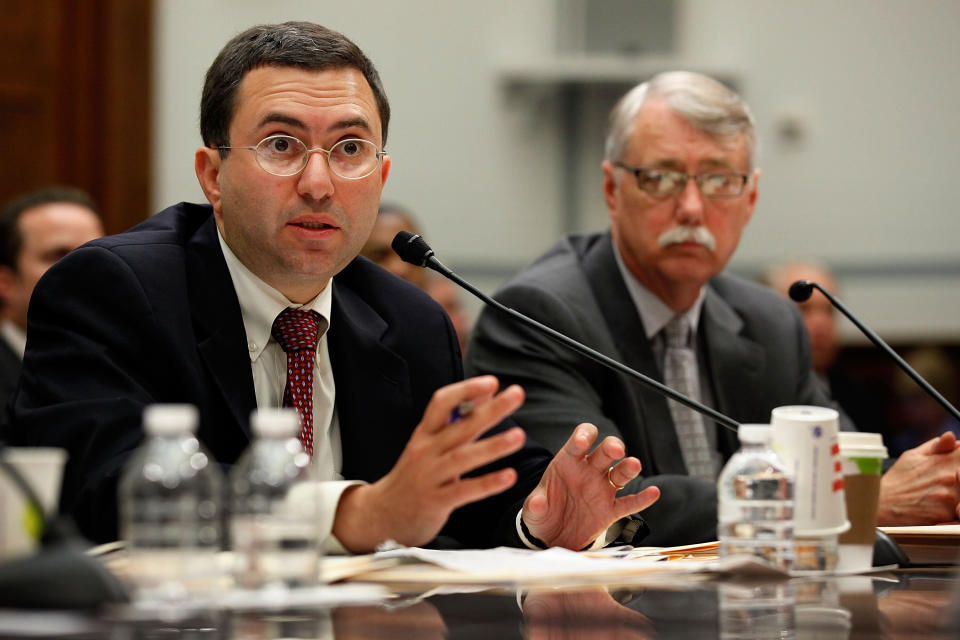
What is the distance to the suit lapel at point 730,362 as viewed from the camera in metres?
2.84

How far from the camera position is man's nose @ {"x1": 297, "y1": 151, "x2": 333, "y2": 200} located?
6.72 feet

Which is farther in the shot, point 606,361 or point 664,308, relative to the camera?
point 664,308

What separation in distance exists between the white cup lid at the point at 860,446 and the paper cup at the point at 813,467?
3.2 inches

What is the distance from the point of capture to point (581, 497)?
183 centimetres

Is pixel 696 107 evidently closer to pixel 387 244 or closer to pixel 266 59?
pixel 266 59

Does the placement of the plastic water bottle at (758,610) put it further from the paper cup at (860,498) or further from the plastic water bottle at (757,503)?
the paper cup at (860,498)

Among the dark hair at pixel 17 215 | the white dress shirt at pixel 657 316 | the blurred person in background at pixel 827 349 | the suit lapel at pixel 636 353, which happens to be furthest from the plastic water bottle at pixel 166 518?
the blurred person in background at pixel 827 349

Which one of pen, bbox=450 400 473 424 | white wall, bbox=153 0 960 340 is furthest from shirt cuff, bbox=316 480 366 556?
white wall, bbox=153 0 960 340

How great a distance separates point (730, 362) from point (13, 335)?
6.94ft

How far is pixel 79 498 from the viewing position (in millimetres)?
1728

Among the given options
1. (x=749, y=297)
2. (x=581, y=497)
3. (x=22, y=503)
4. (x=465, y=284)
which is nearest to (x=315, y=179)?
(x=465, y=284)

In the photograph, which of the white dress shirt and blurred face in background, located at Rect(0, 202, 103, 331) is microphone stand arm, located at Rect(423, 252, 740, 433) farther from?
blurred face in background, located at Rect(0, 202, 103, 331)

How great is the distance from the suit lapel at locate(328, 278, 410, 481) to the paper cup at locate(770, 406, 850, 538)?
2.55 ft

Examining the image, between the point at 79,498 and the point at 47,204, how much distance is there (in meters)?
2.30
